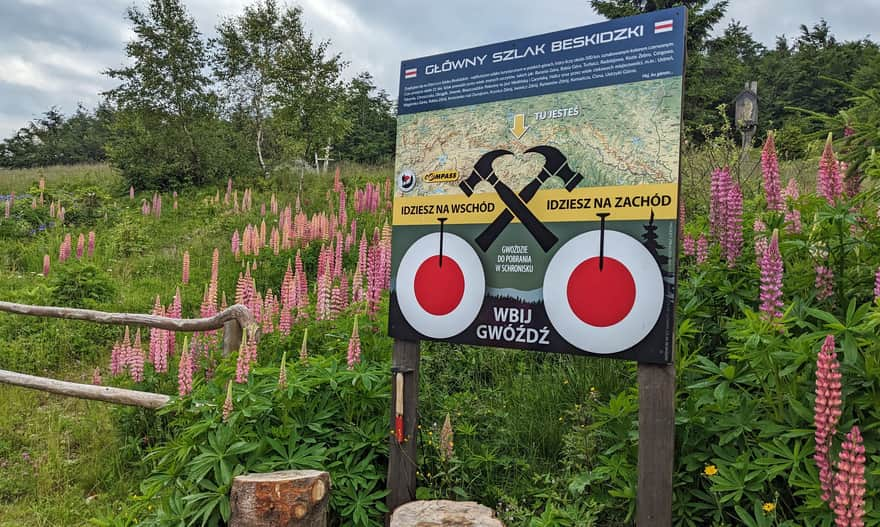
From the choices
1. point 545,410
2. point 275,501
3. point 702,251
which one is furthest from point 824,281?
point 275,501

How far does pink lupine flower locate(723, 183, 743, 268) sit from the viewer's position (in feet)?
11.3

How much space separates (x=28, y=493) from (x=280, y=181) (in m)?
12.7

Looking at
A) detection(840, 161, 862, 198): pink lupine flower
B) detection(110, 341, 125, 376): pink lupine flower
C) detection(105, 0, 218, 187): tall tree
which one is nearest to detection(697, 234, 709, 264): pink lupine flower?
detection(840, 161, 862, 198): pink lupine flower

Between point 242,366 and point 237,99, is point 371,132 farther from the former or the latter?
point 242,366

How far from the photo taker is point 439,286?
353cm

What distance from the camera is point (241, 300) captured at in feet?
19.6

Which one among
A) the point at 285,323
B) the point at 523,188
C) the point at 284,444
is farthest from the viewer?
the point at 285,323

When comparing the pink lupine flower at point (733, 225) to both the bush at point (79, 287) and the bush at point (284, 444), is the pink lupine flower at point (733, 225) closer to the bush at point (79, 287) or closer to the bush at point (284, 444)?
the bush at point (284, 444)

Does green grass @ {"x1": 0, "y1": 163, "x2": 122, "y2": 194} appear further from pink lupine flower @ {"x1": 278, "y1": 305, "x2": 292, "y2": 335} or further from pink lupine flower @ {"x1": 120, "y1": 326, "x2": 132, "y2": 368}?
pink lupine flower @ {"x1": 278, "y1": 305, "x2": 292, "y2": 335}

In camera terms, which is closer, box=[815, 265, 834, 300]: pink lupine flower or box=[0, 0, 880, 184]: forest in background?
box=[815, 265, 834, 300]: pink lupine flower

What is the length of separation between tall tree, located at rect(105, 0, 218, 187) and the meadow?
11.6 metres

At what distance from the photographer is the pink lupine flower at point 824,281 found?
116 inches

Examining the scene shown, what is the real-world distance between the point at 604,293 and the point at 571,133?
0.87 meters

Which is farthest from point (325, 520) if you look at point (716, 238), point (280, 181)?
point (280, 181)
